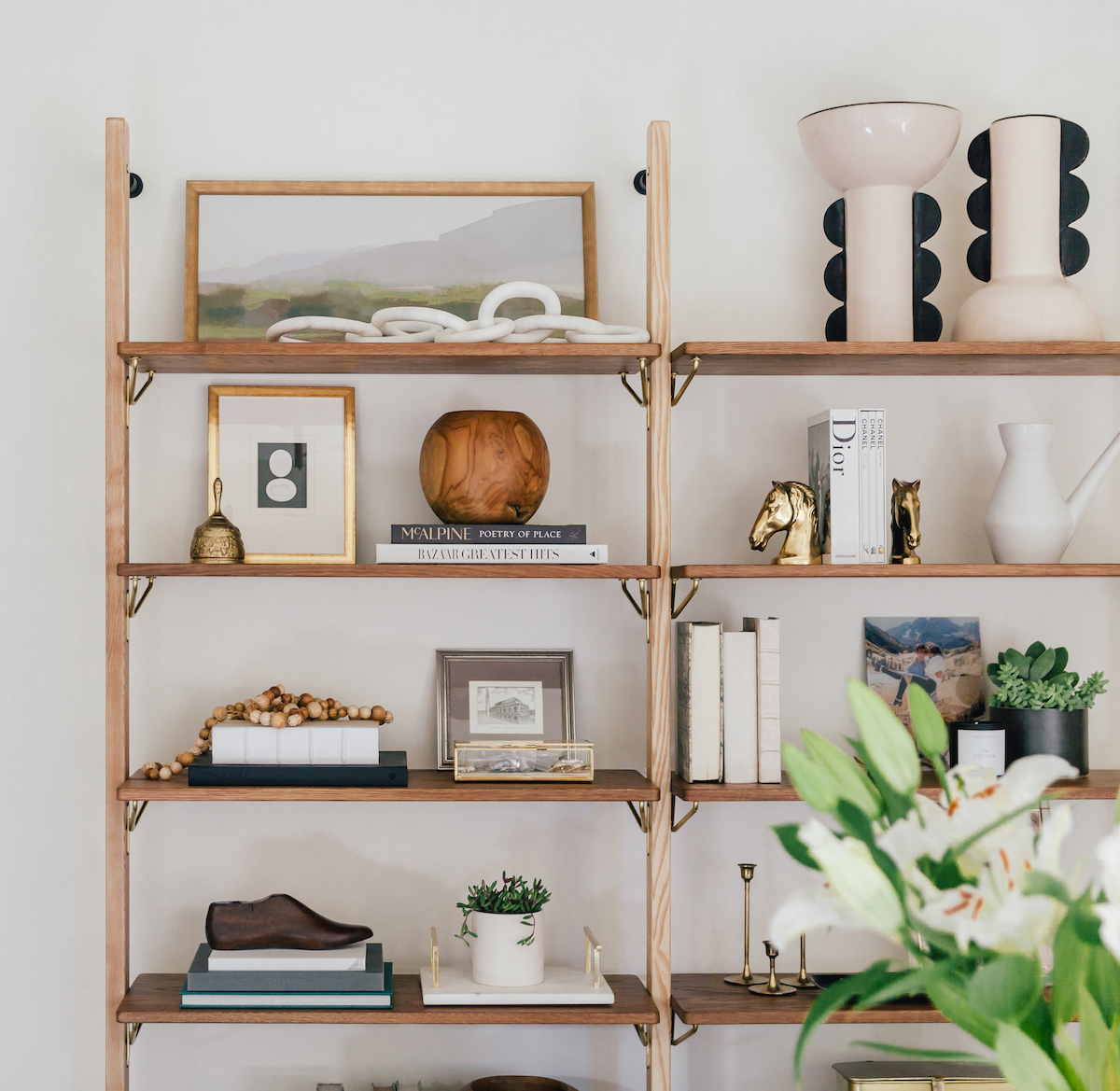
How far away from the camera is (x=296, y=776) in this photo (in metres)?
1.76

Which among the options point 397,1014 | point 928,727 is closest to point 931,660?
point 397,1014

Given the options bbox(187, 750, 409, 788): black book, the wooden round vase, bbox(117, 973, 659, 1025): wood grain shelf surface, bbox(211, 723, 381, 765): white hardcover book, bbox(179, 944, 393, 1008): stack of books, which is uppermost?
the wooden round vase

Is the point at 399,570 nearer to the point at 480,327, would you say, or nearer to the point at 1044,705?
the point at 480,327

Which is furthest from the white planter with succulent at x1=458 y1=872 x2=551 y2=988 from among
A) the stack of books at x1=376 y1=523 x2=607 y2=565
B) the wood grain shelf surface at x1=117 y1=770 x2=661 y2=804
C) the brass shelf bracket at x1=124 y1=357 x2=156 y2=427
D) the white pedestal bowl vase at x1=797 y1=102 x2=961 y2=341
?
the white pedestal bowl vase at x1=797 y1=102 x2=961 y2=341

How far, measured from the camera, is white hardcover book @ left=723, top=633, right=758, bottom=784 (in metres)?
1.81

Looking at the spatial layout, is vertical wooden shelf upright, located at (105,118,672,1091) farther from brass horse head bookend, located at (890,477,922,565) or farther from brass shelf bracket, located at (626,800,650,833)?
brass horse head bookend, located at (890,477,922,565)

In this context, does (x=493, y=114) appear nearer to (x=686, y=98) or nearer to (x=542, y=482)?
→ (x=686, y=98)

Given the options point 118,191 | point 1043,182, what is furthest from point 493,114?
point 1043,182

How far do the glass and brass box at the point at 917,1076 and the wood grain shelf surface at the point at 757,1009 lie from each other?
96 mm

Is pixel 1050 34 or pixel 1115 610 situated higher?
pixel 1050 34

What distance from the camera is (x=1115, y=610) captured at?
205 cm

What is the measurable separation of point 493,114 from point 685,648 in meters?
0.99

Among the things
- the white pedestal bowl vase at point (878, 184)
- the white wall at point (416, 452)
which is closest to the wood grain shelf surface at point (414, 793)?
the white wall at point (416, 452)

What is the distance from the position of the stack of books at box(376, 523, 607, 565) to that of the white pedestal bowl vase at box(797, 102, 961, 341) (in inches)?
23.2
